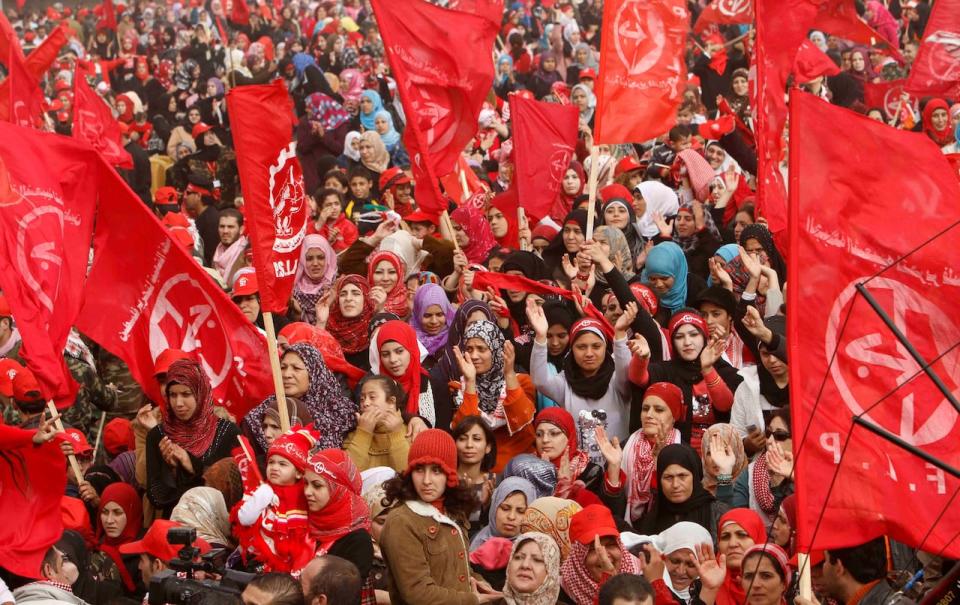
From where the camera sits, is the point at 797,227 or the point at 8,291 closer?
the point at 797,227

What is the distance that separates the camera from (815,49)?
38.4 feet

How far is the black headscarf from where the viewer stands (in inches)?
274

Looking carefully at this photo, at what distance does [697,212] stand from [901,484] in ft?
19.7

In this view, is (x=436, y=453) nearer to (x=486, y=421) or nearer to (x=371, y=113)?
(x=486, y=421)

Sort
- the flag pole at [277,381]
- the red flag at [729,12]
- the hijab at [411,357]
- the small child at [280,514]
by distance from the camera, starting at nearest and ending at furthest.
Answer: the small child at [280,514]
the flag pole at [277,381]
the hijab at [411,357]
the red flag at [729,12]

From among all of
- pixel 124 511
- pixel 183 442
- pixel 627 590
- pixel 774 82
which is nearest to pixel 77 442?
pixel 124 511

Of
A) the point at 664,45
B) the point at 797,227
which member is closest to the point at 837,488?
the point at 797,227

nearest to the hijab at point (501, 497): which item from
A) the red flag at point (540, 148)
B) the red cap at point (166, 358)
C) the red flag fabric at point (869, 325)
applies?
the red cap at point (166, 358)

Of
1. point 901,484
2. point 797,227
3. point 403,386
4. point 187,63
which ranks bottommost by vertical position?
point 187,63

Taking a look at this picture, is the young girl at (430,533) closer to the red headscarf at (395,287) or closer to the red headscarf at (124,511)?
the red headscarf at (124,511)

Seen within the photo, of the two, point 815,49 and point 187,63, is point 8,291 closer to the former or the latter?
point 815,49

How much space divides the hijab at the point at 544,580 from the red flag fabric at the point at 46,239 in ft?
6.18

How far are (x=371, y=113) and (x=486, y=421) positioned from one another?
902 cm

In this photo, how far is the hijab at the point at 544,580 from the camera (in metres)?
6.07
